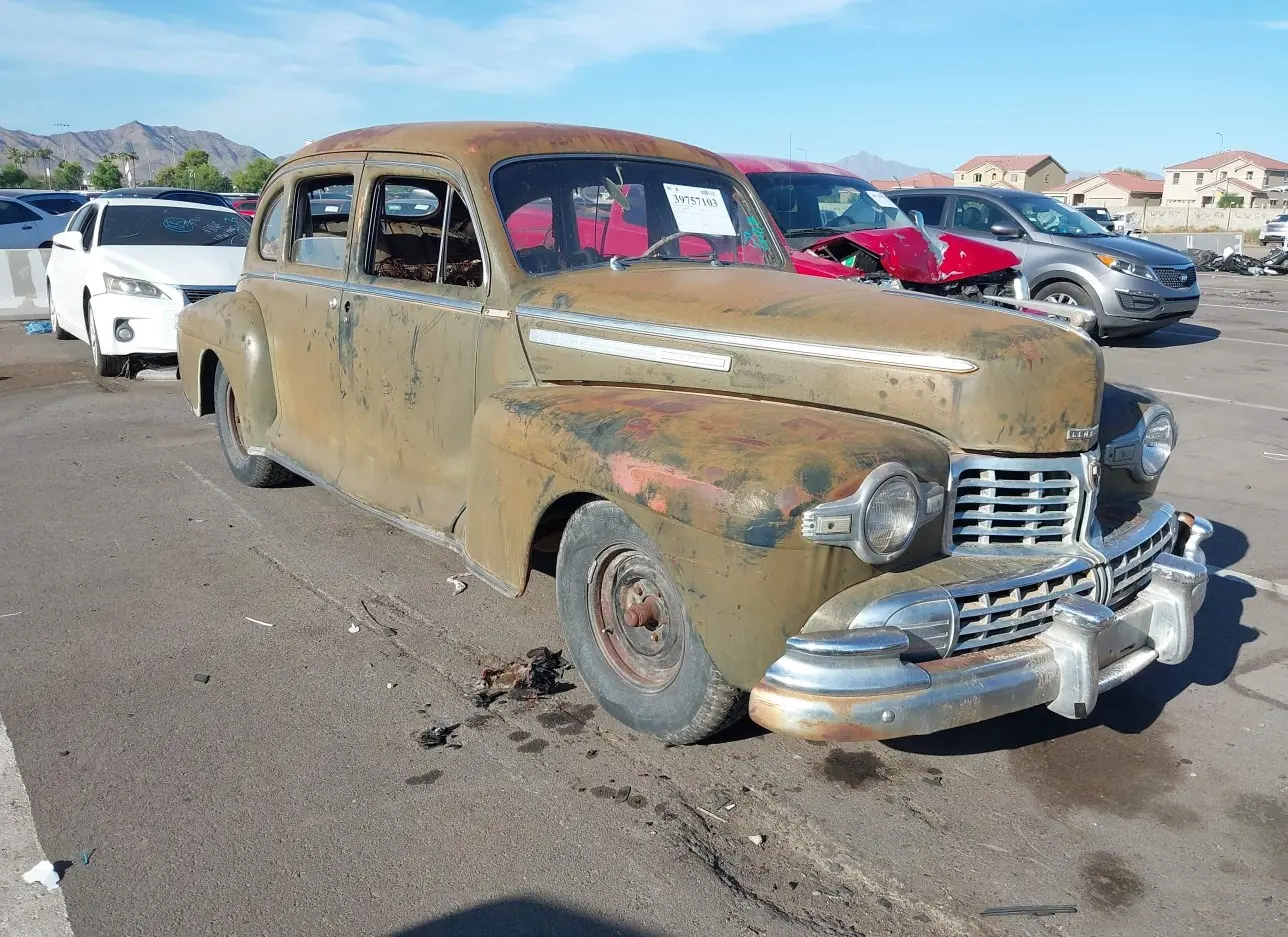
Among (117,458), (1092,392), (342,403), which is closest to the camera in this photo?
(1092,392)

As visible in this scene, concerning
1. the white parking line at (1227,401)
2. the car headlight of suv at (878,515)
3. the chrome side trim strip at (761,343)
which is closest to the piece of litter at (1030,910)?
the car headlight of suv at (878,515)

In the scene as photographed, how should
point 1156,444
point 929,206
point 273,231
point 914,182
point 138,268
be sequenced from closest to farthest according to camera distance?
point 1156,444, point 273,231, point 138,268, point 929,206, point 914,182

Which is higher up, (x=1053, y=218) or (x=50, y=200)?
(x=50, y=200)

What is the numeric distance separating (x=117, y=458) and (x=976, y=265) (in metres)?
7.39

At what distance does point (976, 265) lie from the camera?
32.3 ft

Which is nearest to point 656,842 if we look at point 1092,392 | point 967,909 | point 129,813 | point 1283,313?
point 967,909

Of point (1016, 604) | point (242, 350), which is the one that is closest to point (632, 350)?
point (1016, 604)

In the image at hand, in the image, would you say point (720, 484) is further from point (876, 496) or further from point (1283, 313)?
point (1283, 313)

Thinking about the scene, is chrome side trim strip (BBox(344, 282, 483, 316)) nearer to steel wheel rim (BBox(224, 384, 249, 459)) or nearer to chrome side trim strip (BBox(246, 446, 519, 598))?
chrome side trim strip (BBox(246, 446, 519, 598))

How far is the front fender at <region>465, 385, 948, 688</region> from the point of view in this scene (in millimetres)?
2732

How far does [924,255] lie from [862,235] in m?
0.61

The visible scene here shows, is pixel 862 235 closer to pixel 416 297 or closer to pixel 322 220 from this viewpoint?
pixel 322 220

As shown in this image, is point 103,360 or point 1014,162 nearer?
point 103,360

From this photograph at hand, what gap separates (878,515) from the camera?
2789 millimetres
